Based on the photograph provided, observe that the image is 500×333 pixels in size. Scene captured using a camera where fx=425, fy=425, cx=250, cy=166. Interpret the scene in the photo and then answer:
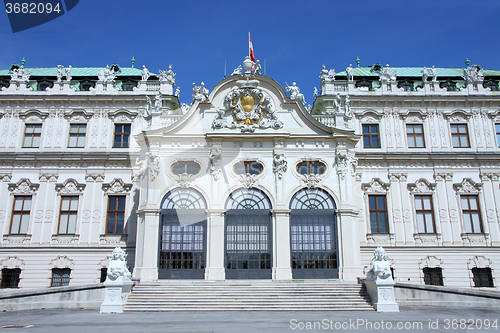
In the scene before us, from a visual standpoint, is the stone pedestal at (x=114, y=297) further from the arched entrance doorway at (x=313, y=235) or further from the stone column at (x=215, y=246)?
the arched entrance doorway at (x=313, y=235)

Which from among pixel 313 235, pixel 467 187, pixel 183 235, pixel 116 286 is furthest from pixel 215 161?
pixel 467 187

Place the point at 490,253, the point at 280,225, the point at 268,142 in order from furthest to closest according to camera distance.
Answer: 1. the point at 490,253
2. the point at 268,142
3. the point at 280,225

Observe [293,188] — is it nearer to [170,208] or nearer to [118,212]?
[170,208]

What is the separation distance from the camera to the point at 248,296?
20.4m

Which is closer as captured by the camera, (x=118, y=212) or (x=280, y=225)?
(x=280, y=225)

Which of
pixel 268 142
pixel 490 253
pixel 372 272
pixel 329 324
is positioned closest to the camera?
pixel 329 324

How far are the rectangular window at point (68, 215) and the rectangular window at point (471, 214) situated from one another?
2678 centimetres

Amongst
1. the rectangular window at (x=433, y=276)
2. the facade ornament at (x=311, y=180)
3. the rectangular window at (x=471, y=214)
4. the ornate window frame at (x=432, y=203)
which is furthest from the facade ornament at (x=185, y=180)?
the rectangular window at (x=471, y=214)

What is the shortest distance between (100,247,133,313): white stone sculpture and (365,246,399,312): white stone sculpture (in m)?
11.4

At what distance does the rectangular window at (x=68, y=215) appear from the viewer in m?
28.9

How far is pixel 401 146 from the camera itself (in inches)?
1212

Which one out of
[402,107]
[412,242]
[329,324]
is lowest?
[329,324]

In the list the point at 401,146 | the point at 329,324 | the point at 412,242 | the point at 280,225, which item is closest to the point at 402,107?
the point at 401,146

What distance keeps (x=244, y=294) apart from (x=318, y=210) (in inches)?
292
